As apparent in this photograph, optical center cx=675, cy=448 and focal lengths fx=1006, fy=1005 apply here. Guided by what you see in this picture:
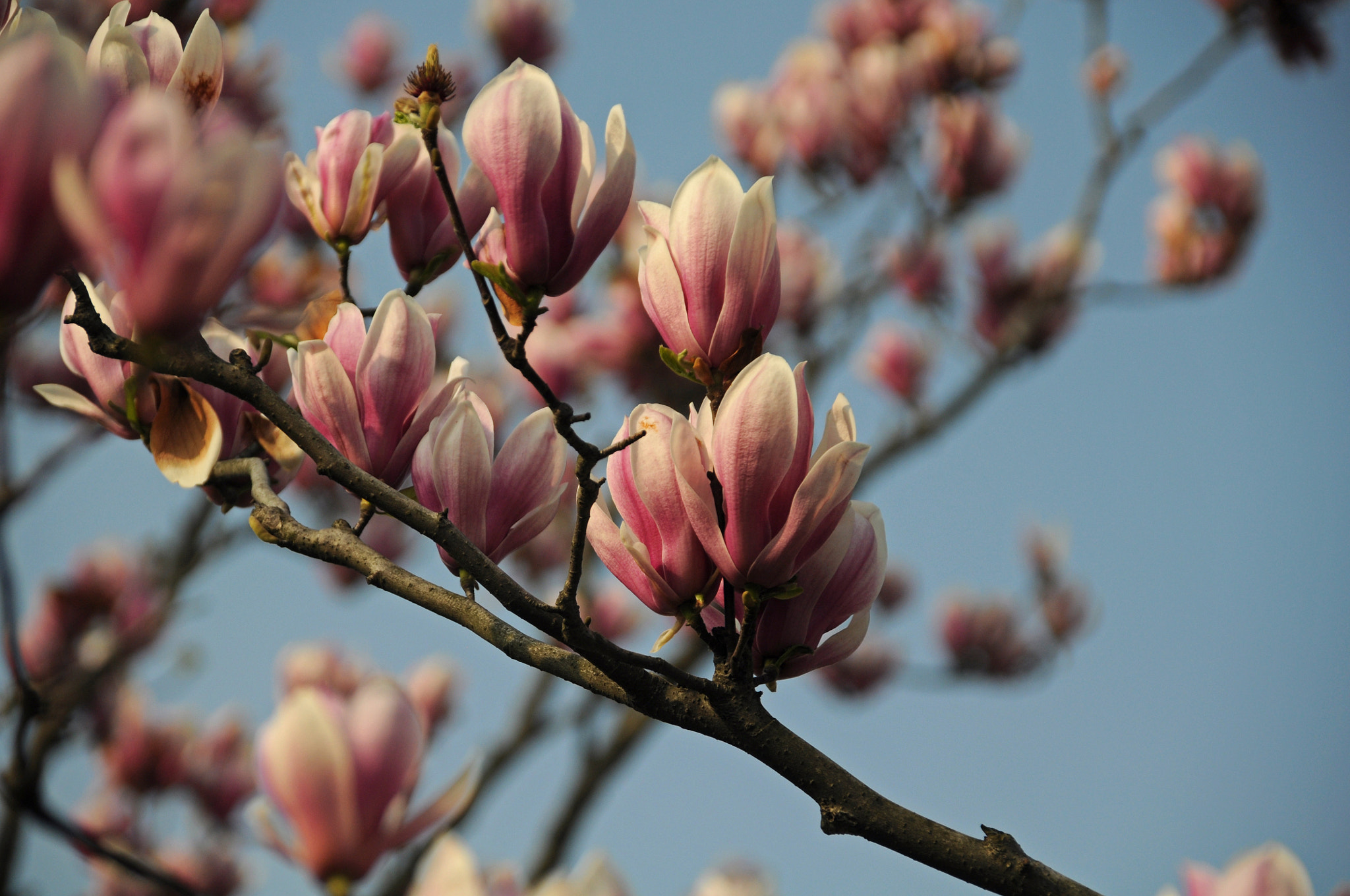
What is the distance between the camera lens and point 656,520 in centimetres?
64

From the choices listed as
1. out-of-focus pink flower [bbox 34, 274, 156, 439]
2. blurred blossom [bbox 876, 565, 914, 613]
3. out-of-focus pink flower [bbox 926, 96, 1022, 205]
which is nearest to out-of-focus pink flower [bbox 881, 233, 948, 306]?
out-of-focus pink flower [bbox 926, 96, 1022, 205]

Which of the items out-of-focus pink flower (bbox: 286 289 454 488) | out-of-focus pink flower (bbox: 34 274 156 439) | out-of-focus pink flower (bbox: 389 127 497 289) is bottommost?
out-of-focus pink flower (bbox: 286 289 454 488)

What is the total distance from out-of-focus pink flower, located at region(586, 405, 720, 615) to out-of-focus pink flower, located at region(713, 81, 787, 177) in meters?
3.22

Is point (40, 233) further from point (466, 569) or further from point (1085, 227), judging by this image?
point (1085, 227)

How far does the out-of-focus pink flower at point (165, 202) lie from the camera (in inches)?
15.7

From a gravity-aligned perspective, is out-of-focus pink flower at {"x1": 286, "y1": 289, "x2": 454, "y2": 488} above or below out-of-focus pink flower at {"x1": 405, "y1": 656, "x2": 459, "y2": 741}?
below

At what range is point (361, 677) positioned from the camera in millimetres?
2777

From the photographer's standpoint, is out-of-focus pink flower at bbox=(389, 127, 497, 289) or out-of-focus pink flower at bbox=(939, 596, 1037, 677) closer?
out-of-focus pink flower at bbox=(389, 127, 497, 289)

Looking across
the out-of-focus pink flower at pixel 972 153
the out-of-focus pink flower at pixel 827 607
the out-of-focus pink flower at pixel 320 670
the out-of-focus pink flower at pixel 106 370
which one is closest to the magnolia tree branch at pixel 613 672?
the out-of-focus pink flower at pixel 827 607

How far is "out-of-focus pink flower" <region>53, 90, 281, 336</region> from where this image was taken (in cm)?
40

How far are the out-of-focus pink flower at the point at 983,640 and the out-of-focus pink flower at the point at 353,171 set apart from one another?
12.5 feet

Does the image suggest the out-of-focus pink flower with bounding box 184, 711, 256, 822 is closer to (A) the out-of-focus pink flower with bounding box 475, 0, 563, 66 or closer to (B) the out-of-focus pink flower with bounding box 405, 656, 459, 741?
(B) the out-of-focus pink flower with bounding box 405, 656, 459, 741

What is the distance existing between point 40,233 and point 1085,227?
316 centimetres

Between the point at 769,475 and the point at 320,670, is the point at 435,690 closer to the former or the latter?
the point at 320,670
